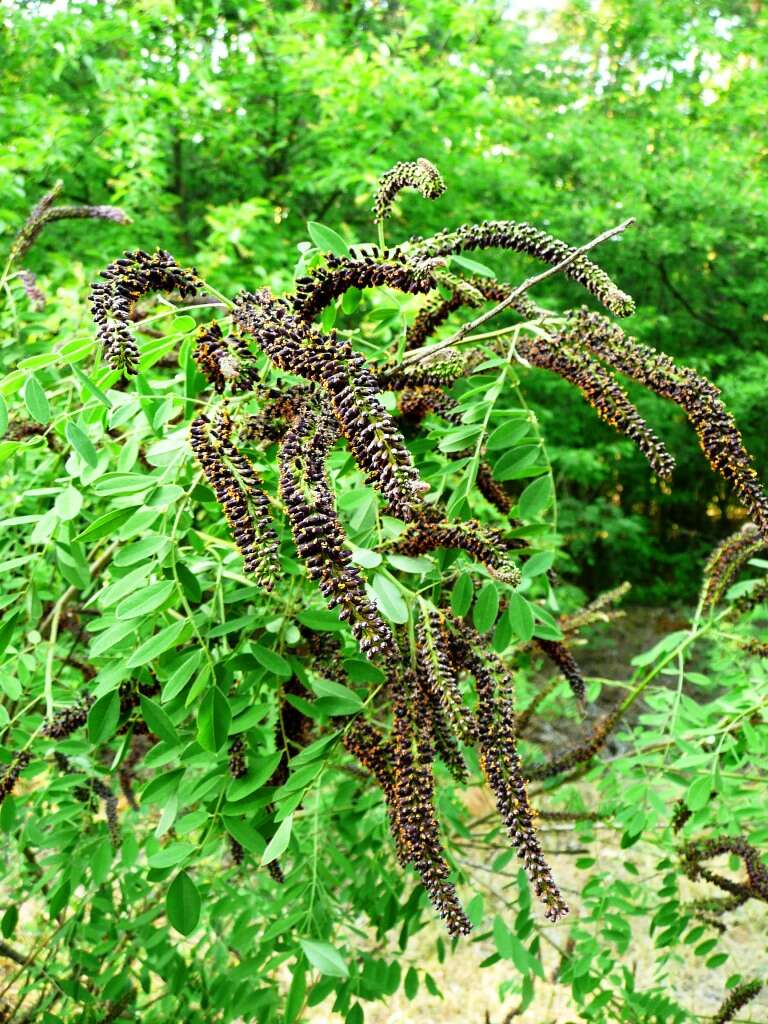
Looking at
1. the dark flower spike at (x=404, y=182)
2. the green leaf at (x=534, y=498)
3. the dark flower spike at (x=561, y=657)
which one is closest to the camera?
the dark flower spike at (x=404, y=182)

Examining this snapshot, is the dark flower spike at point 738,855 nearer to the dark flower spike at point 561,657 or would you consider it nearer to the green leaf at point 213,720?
the dark flower spike at point 561,657

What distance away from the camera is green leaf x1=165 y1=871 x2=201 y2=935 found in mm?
1479

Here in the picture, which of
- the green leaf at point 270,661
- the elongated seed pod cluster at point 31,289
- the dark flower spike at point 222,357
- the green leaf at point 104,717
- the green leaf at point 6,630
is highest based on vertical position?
the dark flower spike at point 222,357

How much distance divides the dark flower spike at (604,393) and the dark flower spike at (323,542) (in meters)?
0.48

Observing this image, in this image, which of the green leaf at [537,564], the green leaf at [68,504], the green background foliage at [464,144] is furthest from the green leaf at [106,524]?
the green background foliage at [464,144]

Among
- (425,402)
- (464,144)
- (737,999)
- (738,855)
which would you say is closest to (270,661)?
(425,402)

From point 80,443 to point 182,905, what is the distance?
2.74ft

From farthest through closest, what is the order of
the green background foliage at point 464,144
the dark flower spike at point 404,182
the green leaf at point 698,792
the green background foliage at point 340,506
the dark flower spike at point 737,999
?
the green background foliage at point 464,144, the dark flower spike at point 737,999, the green leaf at point 698,792, the green background foliage at point 340,506, the dark flower spike at point 404,182

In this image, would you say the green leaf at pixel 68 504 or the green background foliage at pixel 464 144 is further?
the green background foliage at pixel 464 144

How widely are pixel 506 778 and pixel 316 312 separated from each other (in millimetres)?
730

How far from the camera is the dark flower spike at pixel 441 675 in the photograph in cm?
123

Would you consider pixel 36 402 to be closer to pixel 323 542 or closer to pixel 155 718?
pixel 155 718

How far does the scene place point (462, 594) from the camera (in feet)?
4.73

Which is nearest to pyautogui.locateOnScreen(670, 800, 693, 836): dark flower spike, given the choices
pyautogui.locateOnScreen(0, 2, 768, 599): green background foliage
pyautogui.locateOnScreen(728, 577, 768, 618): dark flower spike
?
pyautogui.locateOnScreen(728, 577, 768, 618): dark flower spike
